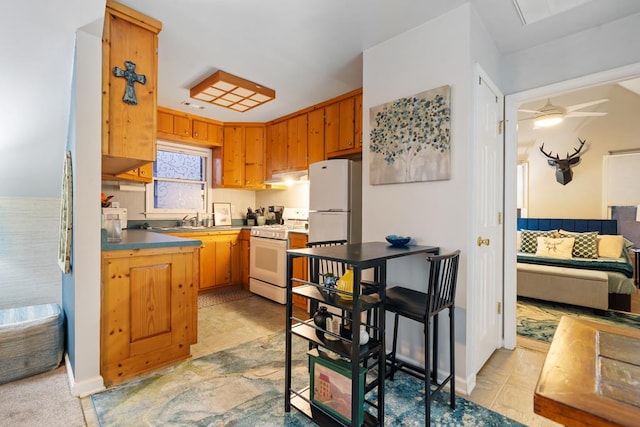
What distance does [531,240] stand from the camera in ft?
15.1

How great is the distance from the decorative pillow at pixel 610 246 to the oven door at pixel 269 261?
4208 millimetres

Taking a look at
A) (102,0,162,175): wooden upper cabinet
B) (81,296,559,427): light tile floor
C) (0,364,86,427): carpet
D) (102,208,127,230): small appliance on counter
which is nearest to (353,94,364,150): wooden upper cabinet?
(102,0,162,175): wooden upper cabinet

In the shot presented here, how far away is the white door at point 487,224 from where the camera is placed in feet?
6.78

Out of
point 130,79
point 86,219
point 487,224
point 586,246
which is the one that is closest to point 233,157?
point 130,79

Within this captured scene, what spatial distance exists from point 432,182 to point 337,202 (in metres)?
1.17

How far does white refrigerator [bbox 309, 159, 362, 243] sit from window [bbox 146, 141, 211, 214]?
7.41 ft

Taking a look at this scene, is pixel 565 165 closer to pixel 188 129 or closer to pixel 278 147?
pixel 278 147

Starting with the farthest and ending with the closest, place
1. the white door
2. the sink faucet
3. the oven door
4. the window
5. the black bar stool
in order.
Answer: the sink faucet
the window
the oven door
the white door
the black bar stool

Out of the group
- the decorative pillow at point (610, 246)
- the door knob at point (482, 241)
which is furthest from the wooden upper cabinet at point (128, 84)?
the decorative pillow at point (610, 246)

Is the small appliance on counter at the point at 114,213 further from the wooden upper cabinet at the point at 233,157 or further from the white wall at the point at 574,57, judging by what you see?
the white wall at the point at 574,57

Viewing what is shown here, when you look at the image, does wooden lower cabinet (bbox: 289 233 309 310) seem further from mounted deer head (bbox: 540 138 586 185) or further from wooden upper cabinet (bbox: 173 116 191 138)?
mounted deer head (bbox: 540 138 586 185)

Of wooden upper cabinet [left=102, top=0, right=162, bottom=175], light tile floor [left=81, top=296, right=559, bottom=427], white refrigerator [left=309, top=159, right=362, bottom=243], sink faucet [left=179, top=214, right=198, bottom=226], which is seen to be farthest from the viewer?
sink faucet [left=179, top=214, right=198, bottom=226]

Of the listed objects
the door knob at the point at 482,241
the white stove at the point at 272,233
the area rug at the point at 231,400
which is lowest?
the area rug at the point at 231,400

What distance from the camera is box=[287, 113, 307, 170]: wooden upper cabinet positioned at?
12.7ft
